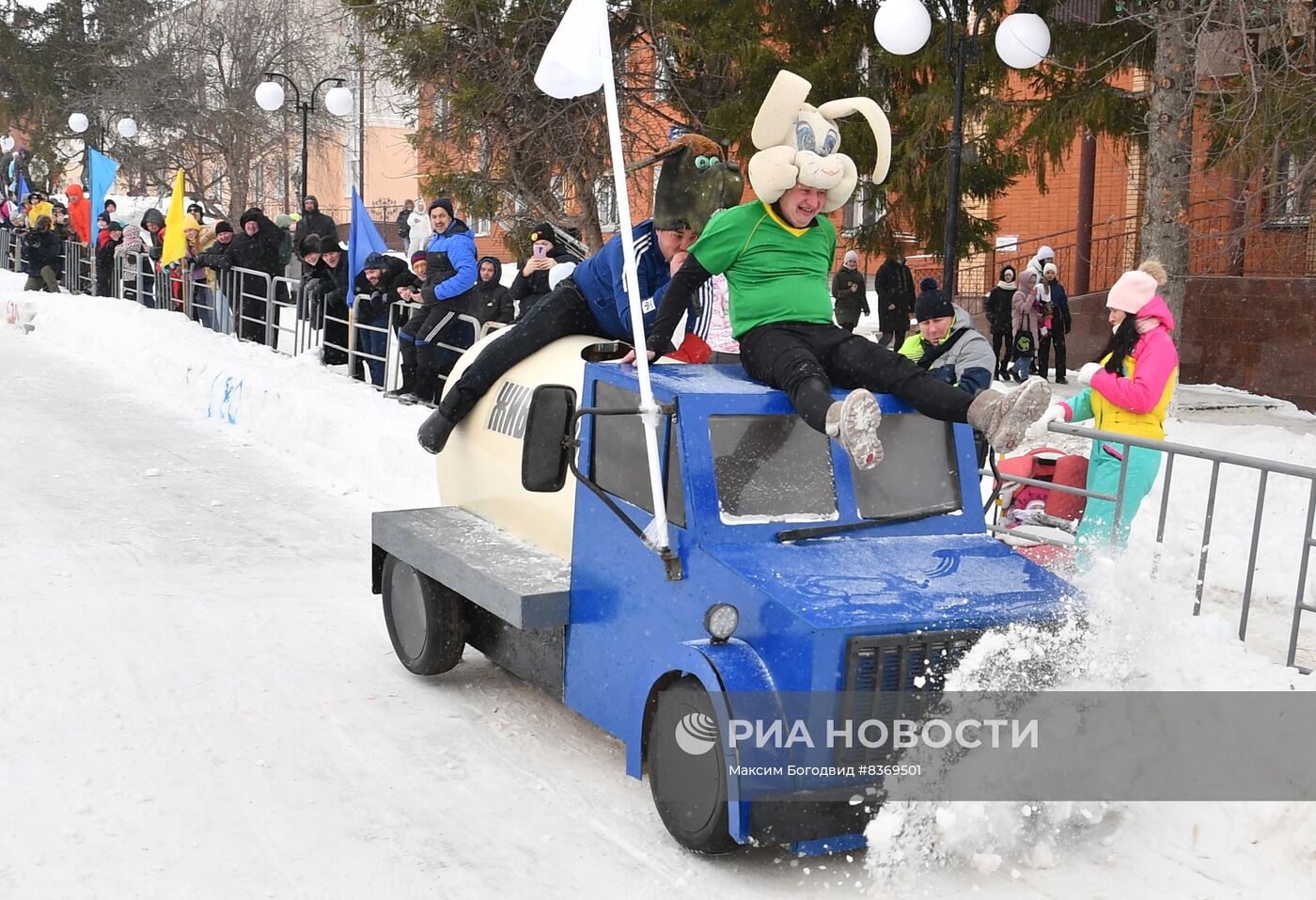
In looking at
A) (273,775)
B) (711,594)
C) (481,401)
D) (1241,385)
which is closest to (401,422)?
(481,401)

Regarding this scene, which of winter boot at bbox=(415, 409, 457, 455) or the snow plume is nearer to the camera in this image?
the snow plume

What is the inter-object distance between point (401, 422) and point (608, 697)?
6.57 meters

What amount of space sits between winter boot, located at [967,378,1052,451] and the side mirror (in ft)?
4.96

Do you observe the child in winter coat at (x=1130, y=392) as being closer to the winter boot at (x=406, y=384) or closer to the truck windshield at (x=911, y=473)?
the truck windshield at (x=911, y=473)

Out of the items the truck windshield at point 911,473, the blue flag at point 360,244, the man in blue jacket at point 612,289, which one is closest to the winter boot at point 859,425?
the truck windshield at point 911,473

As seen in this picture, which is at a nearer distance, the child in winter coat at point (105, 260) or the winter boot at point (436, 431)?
the winter boot at point (436, 431)

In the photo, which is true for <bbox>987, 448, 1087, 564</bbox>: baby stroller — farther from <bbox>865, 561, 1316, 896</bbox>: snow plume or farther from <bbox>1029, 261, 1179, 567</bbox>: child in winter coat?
<bbox>865, 561, 1316, 896</bbox>: snow plume

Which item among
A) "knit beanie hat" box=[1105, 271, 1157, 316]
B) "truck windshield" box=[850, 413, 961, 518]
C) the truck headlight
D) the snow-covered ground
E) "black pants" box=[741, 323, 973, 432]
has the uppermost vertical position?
"knit beanie hat" box=[1105, 271, 1157, 316]

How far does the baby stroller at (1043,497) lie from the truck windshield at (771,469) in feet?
7.57

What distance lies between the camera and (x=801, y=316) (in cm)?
581

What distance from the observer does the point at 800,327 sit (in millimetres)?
5750

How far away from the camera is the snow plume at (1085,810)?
4457mm

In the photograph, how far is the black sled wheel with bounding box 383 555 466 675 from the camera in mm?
6508

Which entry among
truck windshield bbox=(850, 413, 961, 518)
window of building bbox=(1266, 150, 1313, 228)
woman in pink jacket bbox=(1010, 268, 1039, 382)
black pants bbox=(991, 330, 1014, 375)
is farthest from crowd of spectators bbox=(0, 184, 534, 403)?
black pants bbox=(991, 330, 1014, 375)
